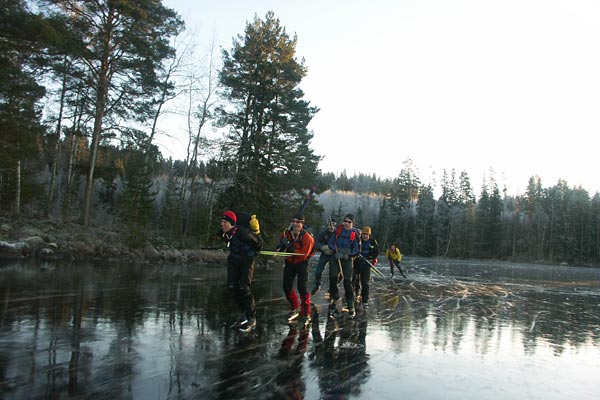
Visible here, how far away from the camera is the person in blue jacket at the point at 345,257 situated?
29.4 feet

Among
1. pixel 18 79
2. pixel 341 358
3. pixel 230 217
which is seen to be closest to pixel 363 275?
pixel 230 217

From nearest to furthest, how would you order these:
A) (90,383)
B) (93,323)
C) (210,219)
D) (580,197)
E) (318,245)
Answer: (90,383) → (93,323) → (318,245) → (210,219) → (580,197)

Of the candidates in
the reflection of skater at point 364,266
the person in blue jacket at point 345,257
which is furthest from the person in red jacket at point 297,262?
the reflection of skater at point 364,266

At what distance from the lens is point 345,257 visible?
29.4 ft

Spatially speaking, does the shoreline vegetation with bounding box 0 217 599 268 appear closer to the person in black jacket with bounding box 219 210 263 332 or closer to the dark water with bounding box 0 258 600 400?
the dark water with bounding box 0 258 600 400

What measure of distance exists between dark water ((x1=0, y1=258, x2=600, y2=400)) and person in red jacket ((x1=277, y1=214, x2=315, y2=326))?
41cm

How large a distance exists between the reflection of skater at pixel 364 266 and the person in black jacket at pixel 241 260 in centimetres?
400

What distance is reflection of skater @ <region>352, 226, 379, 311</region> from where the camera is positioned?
417 inches

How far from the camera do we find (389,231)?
3435 inches

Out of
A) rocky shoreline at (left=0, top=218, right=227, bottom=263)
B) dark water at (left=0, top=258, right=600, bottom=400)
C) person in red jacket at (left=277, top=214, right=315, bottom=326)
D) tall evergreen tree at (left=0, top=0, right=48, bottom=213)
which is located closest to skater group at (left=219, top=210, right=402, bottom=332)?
person in red jacket at (left=277, top=214, right=315, bottom=326)

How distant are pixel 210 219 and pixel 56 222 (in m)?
8.14

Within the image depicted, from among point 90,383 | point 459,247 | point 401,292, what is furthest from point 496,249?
point 90,383

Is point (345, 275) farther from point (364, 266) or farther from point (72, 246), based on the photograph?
point (72, 246)

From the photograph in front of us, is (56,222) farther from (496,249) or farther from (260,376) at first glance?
(496,249)
